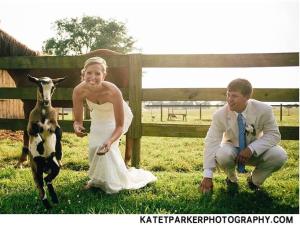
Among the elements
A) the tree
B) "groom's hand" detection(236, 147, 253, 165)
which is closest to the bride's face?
"groom's hand" detection(236, 147, 253, 165)

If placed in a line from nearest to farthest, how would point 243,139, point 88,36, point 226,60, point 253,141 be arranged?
point 243,139
point 253,141
point 226,60
point 88,36

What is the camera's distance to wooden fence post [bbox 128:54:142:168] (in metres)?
5.39

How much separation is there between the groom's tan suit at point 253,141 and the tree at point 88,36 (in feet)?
91.3

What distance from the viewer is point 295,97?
4.84m

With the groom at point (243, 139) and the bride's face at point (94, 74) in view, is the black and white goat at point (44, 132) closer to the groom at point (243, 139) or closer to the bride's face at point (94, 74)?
the bride's face at point (94, 74)

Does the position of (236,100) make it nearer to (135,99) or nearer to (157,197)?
(157,197)

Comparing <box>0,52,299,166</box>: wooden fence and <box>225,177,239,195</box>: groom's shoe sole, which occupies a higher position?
<box>0,52,299,166</box>: wooden fence

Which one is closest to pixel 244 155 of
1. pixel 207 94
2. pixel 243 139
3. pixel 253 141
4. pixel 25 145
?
pixel 243 139

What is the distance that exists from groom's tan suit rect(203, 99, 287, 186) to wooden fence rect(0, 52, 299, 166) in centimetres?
94

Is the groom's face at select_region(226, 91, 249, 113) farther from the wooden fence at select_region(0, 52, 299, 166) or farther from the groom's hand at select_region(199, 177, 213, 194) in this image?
the wooden fence at select_region(0, 52, 299, 166)

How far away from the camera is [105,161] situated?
4.07 meters

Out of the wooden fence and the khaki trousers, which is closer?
the khaki trousers

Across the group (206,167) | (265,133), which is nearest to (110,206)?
(206,167)

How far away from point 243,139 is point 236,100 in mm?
467
